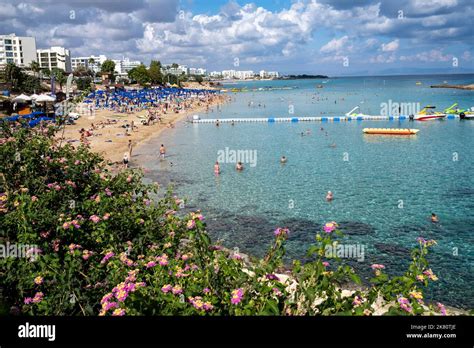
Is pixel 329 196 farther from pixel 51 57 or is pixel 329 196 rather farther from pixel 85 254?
pixel 51 57

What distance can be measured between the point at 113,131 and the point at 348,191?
98.9 feet

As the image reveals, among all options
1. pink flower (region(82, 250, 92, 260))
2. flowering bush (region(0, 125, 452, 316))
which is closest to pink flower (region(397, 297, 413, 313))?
flowering bush (region(0, 125, 452, 316))

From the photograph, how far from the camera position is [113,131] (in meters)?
45.2

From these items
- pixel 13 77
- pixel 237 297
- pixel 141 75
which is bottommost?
pixel 237 297

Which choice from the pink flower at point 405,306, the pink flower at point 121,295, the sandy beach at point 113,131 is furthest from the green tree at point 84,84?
the pink flower at point 405,306

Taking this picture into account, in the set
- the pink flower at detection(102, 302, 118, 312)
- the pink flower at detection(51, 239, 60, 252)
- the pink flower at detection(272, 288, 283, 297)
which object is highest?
the pink flower at detection(102, 302, 118, 312)

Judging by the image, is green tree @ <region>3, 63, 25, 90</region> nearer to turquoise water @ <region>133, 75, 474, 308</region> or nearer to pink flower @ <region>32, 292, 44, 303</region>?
turquoise water @ <region>133, 75, 474, 308</region>

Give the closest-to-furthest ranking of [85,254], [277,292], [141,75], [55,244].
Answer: [277,292]
[85,254]
[55,244]
[141,75]

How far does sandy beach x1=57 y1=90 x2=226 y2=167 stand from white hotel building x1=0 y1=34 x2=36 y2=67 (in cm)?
9225

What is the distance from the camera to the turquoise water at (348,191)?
1584cm

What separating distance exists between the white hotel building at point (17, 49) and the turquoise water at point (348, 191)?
11328 cm

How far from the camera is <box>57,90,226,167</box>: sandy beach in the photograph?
35.5 m

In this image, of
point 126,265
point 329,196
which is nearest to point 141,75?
point 329,196

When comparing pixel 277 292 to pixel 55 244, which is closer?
pixel 277 292
